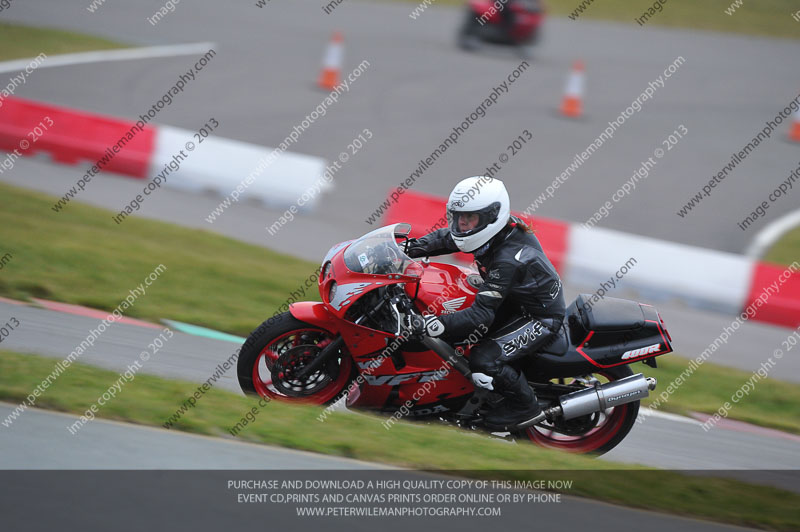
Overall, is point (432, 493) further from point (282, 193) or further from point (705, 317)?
point (282, 193)

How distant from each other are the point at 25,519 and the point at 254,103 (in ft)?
42.6

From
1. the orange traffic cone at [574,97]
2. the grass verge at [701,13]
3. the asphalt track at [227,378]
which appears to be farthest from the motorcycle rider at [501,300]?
the grass verge at [701,13]

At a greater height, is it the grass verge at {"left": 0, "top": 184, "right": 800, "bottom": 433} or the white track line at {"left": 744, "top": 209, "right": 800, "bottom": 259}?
the white track line at {"left": 744, "top": 209, "right": 800, "bottom": 259}

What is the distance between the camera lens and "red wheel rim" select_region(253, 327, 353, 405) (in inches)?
231

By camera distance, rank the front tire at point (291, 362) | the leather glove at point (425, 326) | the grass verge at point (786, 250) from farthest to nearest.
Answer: the grass verge at point (786, 250) < the front tire at point (291, 362) < the leather glove at point (425, 326)

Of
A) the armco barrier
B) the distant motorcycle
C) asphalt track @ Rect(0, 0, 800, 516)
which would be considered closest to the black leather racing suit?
asphalt track @ Rect(0, 0, 800, 516)

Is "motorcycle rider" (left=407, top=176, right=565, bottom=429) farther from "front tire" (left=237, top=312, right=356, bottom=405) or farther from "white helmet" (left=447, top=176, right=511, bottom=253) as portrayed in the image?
"front tire" (left=237, top=312, right=356, bottom=405)

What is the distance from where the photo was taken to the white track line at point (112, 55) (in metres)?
16.6

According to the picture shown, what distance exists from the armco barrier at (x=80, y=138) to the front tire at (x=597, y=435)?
319 inches

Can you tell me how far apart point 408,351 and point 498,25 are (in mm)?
16483

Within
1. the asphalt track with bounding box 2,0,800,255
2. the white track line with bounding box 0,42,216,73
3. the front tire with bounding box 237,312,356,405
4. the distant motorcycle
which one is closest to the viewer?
the front tire with bounding box 237,312,356,405

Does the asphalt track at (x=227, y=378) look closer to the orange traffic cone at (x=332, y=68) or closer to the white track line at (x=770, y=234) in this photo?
the white track line at (x=770, y=234)

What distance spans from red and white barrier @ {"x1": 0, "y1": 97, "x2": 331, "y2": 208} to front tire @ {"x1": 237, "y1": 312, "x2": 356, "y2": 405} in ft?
20.8

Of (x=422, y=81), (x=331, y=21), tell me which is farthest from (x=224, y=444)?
(x=331, y=21)
